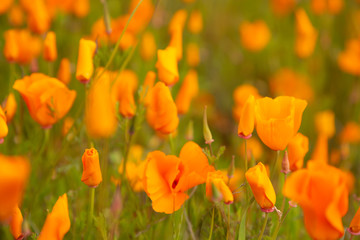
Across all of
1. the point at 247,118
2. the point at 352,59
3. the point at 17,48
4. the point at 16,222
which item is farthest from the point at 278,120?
the point at 352,59

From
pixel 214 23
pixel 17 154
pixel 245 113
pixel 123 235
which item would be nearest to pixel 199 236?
pixel 123 235

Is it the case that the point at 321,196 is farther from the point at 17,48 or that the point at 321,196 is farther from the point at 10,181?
the point at 17,48

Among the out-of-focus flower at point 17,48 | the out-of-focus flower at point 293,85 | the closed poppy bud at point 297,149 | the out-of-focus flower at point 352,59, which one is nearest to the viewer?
the closed poppy bud at point 297,149

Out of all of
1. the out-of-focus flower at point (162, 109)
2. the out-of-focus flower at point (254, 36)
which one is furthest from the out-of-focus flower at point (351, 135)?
the out-of-focus flower at point (162, 109)

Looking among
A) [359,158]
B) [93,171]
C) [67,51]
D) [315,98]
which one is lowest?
[359,158]

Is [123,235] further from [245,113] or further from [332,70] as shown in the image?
[332,70]

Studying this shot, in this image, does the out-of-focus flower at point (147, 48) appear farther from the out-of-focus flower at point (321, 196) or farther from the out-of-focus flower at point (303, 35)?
the out-of-focus flower at point (321, 196)

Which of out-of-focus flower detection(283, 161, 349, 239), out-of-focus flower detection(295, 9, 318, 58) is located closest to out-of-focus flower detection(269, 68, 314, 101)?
out-of-focus flower detection(295, 9, 318, 58)
